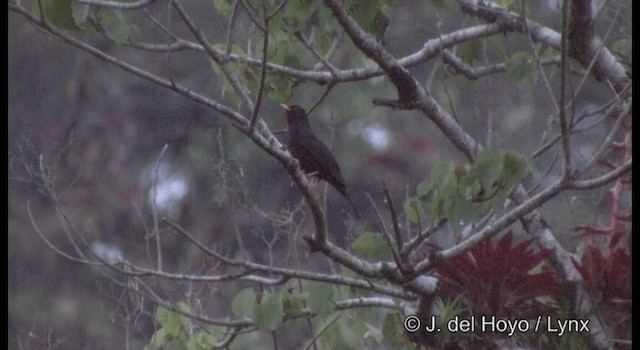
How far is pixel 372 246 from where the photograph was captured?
2.16m

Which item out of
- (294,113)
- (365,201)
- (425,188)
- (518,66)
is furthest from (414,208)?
(365,201)

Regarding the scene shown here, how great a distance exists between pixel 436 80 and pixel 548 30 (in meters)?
2.09

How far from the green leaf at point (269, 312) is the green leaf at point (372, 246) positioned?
0.59 ft

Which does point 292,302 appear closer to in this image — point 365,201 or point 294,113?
point 294,113

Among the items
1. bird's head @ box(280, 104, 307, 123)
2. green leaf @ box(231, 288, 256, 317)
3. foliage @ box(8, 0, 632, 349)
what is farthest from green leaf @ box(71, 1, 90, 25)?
bird's head @ box(280, 104, 307, 123)

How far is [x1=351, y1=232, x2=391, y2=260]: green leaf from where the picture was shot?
7.09 feet

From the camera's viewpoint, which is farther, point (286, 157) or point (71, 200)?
point (71, 200)

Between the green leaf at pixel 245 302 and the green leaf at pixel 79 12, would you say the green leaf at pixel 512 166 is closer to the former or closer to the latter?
the green leaf at pixel 245 302

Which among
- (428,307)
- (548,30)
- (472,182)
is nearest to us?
(472,182)

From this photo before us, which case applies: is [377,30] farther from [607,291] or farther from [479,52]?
[607,291]

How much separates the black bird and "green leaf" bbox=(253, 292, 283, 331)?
0.66m

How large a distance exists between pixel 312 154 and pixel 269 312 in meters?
0.87

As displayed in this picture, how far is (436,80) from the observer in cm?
480

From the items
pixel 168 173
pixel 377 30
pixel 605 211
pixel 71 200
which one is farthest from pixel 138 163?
pixel 377 30
